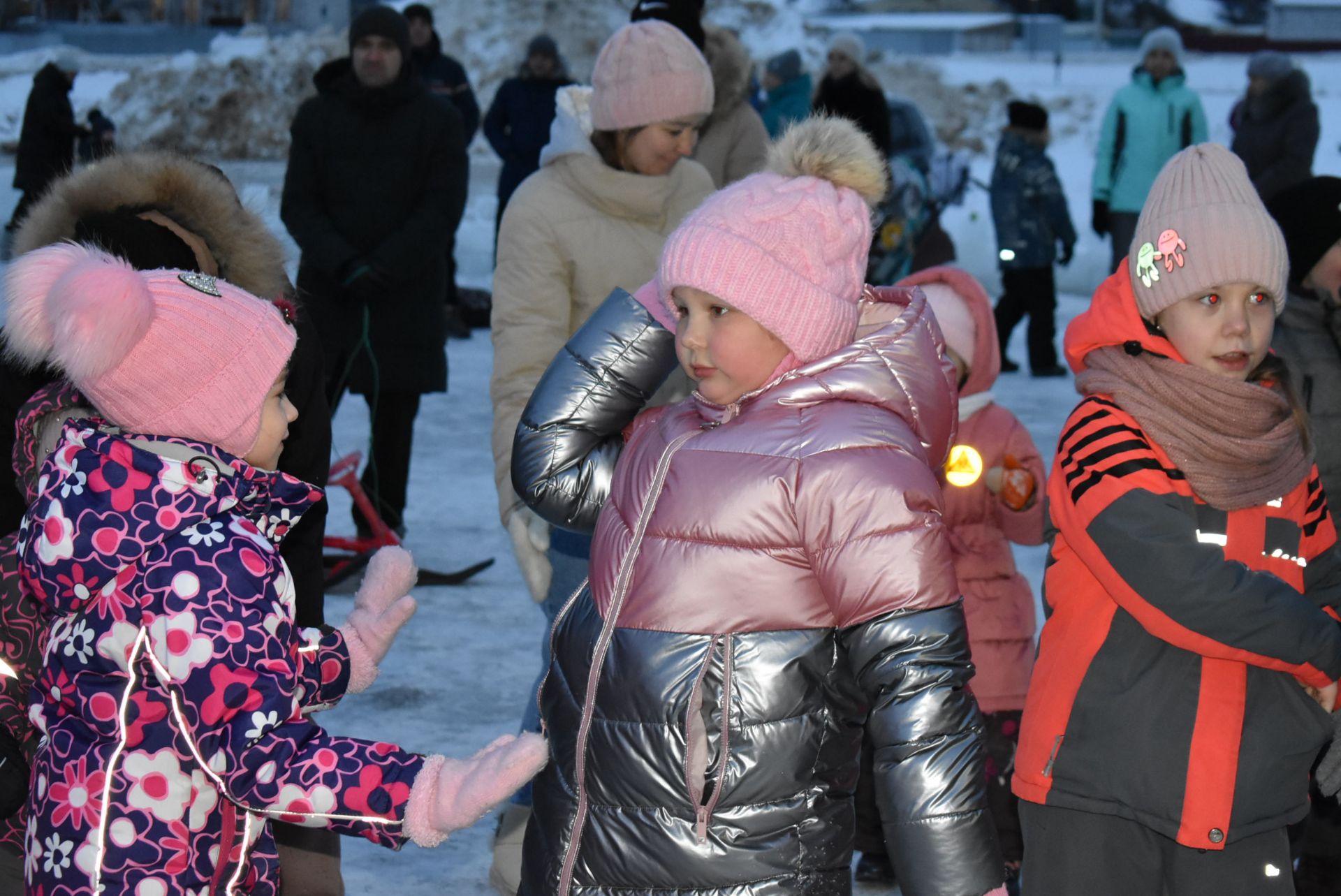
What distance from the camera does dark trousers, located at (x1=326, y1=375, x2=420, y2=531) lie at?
6.10 m

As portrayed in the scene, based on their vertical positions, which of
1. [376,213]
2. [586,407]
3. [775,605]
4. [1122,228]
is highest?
[586,407]

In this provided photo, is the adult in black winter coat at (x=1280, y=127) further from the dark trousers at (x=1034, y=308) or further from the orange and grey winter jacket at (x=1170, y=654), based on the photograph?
the orange and grey winter jacket at (x=1170, y=654)

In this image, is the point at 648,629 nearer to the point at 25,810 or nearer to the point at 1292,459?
the point at 25,810

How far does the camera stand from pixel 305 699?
7.61 feet

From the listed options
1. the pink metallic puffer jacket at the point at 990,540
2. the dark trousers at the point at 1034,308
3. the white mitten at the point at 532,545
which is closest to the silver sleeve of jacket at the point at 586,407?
the white mitten at the point at 532,545

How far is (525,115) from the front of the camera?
10695 mm

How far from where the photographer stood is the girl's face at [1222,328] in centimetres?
263

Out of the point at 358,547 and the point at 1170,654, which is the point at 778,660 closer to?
the point at 1170,654

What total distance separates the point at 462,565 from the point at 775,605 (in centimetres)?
409

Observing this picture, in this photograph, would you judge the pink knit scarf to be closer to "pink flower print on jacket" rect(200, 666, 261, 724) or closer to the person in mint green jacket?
"pink flower print on jacket" rect(200, 666, 261, 724)

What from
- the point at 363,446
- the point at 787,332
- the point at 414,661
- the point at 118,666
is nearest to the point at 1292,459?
the point at 787,332

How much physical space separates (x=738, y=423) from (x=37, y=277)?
0.99 meters

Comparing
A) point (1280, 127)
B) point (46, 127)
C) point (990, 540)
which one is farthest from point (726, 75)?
point (46, 127)

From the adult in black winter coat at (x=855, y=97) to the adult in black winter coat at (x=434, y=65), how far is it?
2.83 metres
